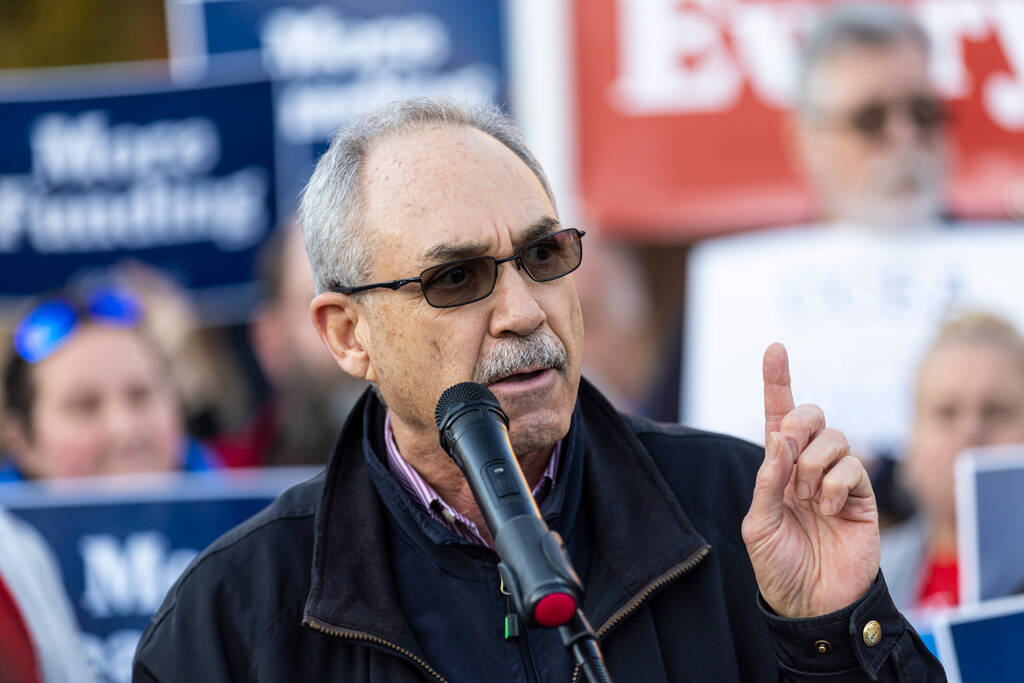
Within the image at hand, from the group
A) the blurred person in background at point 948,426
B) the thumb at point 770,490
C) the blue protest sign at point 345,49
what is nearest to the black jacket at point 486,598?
the thumb at point 770,490

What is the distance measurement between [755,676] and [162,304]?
460cm

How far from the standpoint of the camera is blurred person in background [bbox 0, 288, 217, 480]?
4.96 meters

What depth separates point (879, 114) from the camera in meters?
5.79

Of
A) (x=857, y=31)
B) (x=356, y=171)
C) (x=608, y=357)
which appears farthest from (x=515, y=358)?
(x=608, y=357)

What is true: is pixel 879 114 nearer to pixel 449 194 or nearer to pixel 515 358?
pixel 449 194

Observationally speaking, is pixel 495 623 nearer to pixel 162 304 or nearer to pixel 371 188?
pixel 371 188

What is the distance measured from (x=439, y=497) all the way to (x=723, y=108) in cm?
420

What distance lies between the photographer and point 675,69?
20.8 ft

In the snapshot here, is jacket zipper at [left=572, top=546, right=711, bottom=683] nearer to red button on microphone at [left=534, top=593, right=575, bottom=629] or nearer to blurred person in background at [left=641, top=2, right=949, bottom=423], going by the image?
red button on microphone at [left=534, top=593, right=575, bottom=629]

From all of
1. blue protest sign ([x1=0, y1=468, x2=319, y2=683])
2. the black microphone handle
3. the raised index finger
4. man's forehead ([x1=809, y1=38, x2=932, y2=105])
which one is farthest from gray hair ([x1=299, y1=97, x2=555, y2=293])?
man's forehead ([x1=809, y1=38, x2=932, y2=105])

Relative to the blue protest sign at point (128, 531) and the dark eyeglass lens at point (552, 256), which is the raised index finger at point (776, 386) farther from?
the blue protest sign at point (128, 531)

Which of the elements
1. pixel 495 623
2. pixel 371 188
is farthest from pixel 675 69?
pixel 495 623

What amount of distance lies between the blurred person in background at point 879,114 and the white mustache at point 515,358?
380 centimetres

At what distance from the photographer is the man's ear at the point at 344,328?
8.83 ft
